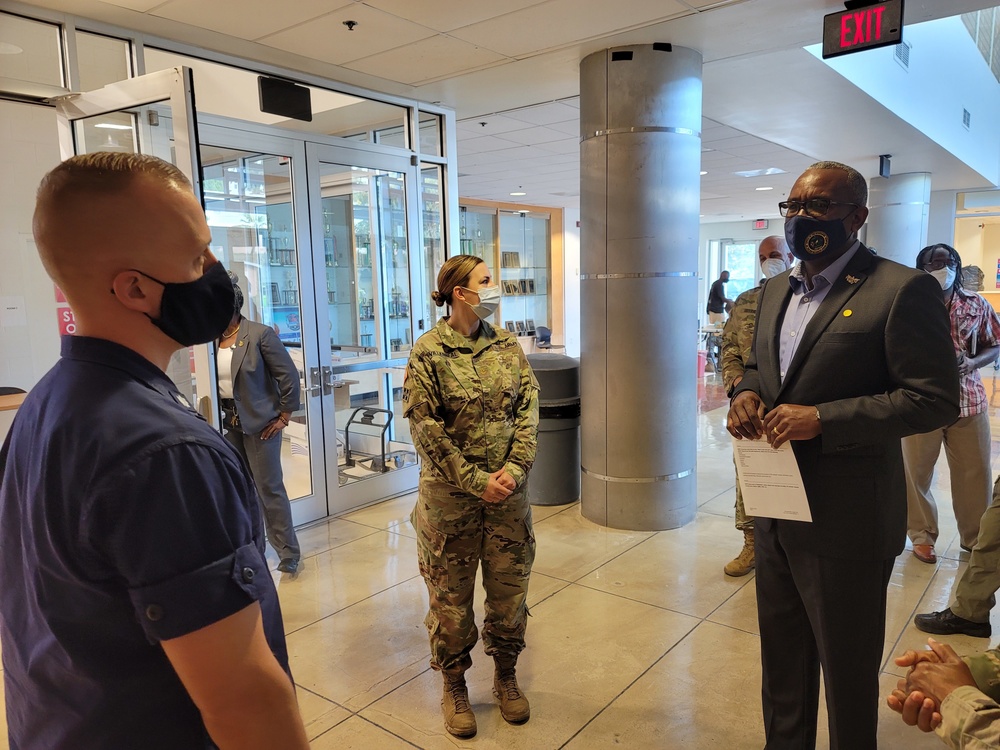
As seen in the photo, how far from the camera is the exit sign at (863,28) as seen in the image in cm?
338

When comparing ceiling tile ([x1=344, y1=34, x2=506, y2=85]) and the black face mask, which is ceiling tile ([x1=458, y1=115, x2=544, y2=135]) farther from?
the black face mask

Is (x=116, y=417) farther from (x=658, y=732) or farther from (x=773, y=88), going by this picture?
(x=773, y=88)

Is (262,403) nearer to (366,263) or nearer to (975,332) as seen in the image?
(366,263)

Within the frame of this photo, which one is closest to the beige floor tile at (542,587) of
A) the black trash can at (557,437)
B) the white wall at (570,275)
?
the black trash can at (557,437)

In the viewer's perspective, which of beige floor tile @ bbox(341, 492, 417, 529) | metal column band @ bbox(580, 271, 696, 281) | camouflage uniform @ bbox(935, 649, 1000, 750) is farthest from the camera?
beige floor tile @ bbox(341, 492, 417, 529)

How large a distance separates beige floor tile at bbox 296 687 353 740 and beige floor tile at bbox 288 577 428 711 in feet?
0.11

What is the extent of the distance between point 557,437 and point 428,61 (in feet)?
9.11

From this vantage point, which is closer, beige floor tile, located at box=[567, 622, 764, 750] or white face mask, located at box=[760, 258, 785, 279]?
beige floor tile, located at box=[567, 622, 764, 750]

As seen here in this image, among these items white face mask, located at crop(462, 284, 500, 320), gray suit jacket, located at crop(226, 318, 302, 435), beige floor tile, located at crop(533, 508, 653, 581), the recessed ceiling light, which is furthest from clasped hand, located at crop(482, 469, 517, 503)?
the recessed ceiling light

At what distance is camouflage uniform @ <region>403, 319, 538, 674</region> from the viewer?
2477mm

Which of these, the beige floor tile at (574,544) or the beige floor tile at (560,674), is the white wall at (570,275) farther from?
the beige floor tile at (560,674)

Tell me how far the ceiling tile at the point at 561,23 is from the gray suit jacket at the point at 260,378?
2.11 meters

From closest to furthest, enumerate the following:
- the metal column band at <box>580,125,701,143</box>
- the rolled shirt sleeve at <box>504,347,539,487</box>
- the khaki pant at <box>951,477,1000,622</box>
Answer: the rolled shirt sleeve at <box>504,347,539,487</box>
the khaki pant at <box>951,477,1000,622</box>
the metal column band at <box>580,125,701,143</box>

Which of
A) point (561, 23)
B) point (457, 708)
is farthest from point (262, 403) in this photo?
point (561, 23)
